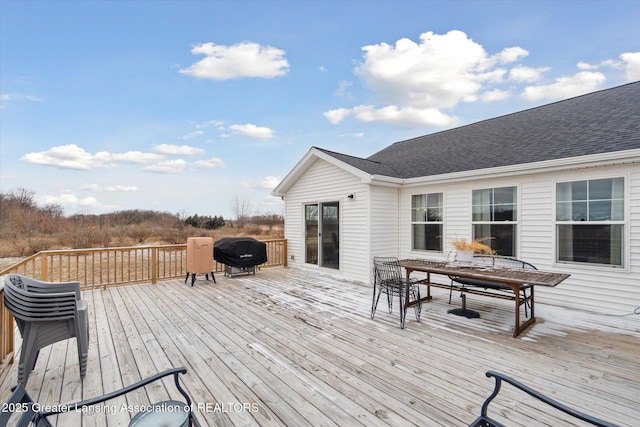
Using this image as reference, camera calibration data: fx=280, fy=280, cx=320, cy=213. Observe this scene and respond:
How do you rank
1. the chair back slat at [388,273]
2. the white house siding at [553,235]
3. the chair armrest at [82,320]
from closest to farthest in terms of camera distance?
the chair armrest at [82,320] < the chair back slat at [388,273] < the white house siding at [553,235]

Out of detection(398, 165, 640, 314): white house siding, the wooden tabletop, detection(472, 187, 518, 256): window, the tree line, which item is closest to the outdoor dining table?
the wooden tabletop

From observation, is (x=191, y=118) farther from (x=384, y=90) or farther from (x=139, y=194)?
(x=139, y=194)

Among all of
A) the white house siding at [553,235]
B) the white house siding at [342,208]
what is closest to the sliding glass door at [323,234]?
the white house siding at [342,208]

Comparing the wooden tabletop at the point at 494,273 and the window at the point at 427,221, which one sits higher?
the window at the point at 427,221

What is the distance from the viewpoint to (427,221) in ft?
21.1

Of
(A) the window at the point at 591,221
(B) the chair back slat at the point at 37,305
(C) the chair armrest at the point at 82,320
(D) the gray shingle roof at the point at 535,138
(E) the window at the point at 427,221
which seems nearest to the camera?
(B) the chair back slat at the point at 37,305

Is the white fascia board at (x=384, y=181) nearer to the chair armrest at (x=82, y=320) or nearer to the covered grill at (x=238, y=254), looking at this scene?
the covered grill at (x=238, y=254)

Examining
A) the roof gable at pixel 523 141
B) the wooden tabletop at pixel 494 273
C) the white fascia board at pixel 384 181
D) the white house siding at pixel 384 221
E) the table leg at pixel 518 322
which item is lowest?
the table leg at pixel 518 322

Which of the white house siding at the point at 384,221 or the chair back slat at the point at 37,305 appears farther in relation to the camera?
the white house siding at the point at 384,221

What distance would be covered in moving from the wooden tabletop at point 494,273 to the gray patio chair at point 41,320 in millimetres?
3964

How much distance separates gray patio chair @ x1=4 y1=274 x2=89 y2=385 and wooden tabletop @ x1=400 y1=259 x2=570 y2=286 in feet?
13.0

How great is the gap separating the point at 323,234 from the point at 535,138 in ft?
16.9

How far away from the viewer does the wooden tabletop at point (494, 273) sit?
3.36 m

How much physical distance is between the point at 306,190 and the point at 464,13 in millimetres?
5827
